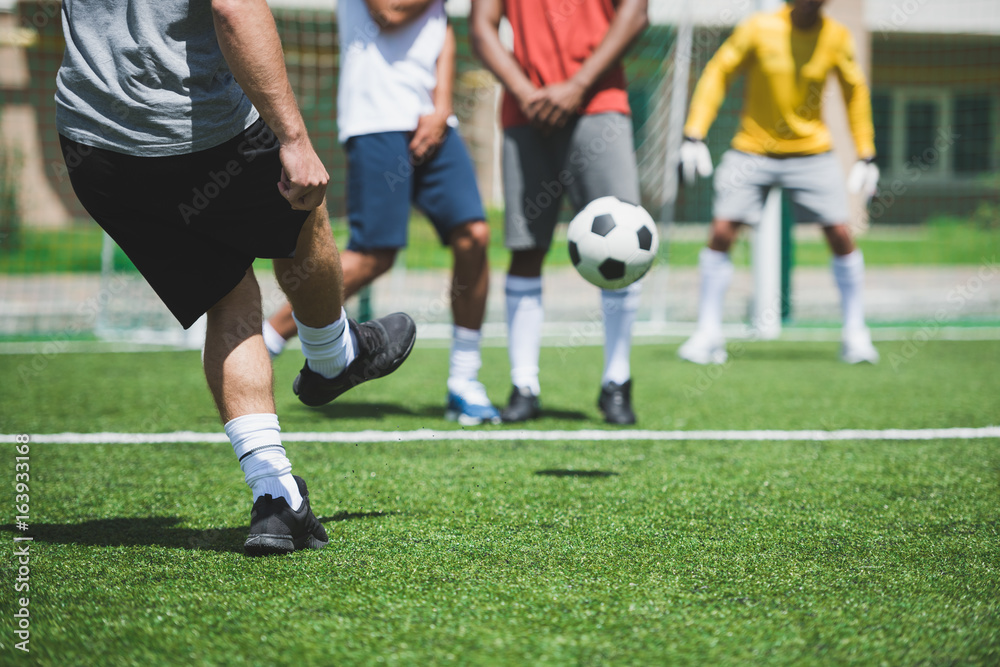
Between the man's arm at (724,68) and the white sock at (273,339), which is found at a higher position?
the man's arm at (724,68)

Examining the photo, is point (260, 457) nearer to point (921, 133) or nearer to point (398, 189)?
point (398, 189)

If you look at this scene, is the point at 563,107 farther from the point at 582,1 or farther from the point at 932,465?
the point at 932,465

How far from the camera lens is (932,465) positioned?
8.54ft

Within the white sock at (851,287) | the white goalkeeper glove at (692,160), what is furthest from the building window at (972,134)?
the white goalkeeper glove at (692,160)

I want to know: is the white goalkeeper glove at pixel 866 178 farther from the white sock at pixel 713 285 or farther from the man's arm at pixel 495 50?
the man's arm at pixel 495 50

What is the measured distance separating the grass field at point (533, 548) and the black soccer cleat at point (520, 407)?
7 cm

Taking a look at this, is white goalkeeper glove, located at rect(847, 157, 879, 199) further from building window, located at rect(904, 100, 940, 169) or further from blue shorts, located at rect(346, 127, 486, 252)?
building window, located at rect(904, 100, 940, 169)

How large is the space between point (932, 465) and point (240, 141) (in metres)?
2.11

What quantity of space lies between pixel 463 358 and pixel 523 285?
1.28 ft

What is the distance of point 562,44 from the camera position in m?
3.39

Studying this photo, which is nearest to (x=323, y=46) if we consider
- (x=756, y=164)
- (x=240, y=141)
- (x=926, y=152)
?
(x=756, y=164)

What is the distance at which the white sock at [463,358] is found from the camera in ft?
11.3

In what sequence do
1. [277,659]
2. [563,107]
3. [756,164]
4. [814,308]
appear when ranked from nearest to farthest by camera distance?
[277,659] < [563,107] < [756,164] < [814,308]

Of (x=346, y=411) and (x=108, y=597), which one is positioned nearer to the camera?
(x=108, y=597)
